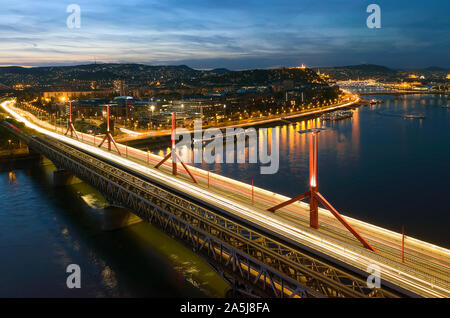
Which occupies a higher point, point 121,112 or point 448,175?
point 121,112

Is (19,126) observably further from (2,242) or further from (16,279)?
(16,279)

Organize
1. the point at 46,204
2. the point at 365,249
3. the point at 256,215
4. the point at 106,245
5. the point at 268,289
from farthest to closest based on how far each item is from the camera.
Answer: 1. the point at 46,204
2. the point at 106,245
3. the point at 256,215
4. the point at 365,249
5. the point at 268,289

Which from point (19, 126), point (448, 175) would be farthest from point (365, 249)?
point (19, 126)

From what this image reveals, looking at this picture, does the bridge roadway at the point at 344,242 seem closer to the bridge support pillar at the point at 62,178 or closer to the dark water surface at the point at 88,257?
the dark water surface at the point at 88,257

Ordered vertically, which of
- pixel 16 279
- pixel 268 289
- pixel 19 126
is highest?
pixel 19 126

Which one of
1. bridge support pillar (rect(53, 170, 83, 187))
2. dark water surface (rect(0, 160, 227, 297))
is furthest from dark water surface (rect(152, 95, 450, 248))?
bridge support pillar (rect(53, 170, 83, 187))

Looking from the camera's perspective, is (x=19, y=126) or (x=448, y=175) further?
(x=19, y=126)

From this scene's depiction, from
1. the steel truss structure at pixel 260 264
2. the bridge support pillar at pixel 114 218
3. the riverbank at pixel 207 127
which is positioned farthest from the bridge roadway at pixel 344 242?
the riverbank at pixel 207 127

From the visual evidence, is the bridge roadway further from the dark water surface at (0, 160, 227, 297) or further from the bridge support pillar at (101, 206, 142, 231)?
the bridge support pillar at (101, 206, 142, 231)
